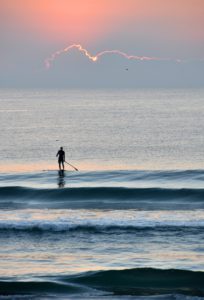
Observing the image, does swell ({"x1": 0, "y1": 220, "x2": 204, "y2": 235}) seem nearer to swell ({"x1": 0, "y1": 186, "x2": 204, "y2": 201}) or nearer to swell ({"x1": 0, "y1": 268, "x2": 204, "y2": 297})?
swell ({"x1": 0, "y1": 268, "x2": 204, "y2": 297})

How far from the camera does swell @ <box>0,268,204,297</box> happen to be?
21.3 meters

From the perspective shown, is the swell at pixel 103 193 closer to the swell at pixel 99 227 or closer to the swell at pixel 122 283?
the swell at pixel 99 227

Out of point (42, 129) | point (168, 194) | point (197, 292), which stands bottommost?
point (197, 292)

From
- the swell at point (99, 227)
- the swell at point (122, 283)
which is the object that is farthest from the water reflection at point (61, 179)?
the swell at point (122, 283)

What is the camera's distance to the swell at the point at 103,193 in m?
35.2

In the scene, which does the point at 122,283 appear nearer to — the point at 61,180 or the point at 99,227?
the point at 99,227

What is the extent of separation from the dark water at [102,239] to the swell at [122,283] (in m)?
0.03

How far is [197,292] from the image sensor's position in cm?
2122

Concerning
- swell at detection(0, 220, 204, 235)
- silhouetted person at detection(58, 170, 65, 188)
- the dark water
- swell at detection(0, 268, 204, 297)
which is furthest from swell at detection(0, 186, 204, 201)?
swell at detection(0, 268, 204, 297)

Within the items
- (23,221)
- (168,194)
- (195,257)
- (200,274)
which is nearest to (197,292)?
(200,274)

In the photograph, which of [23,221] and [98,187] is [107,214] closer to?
[23,221]

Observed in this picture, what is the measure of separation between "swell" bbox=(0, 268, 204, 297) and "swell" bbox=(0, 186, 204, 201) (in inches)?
491

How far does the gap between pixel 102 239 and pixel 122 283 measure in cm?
458

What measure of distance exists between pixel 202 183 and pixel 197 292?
18521 millimetres
